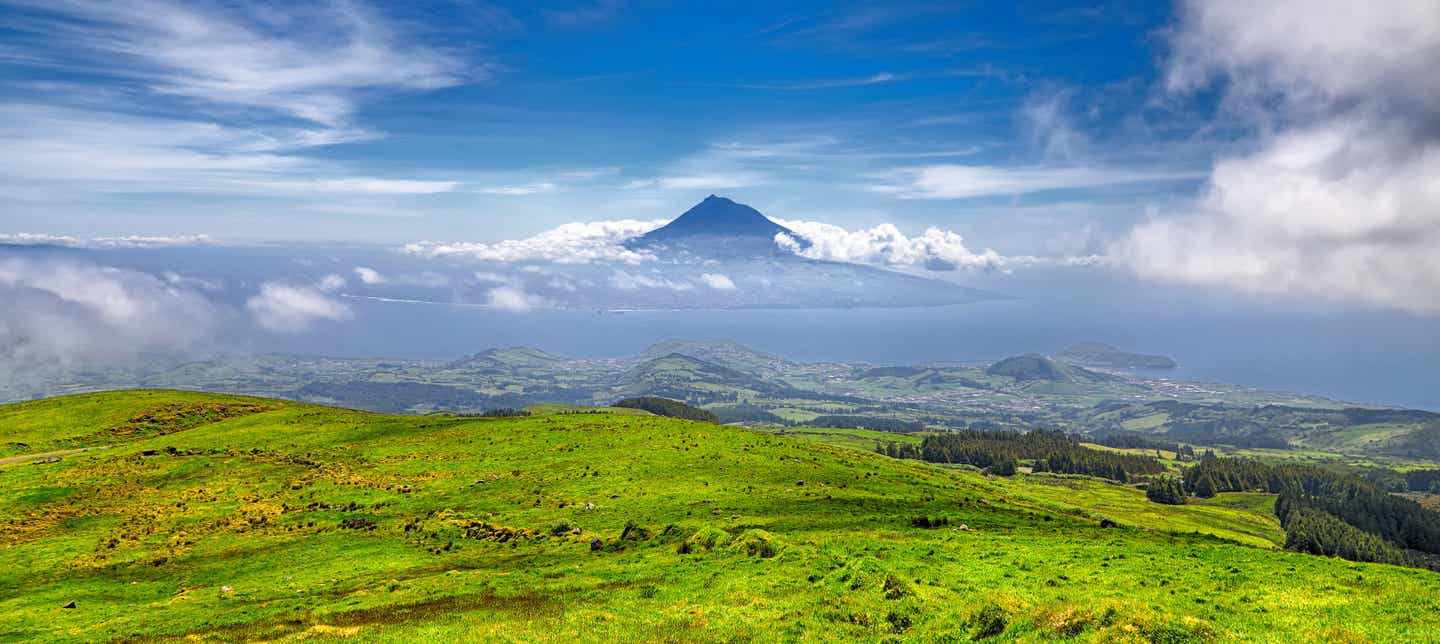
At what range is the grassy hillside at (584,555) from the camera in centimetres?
2098

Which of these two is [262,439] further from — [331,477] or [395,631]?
[395,631]

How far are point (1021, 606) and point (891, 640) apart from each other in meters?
5.07

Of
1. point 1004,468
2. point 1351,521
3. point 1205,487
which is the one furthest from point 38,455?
point 1205,487

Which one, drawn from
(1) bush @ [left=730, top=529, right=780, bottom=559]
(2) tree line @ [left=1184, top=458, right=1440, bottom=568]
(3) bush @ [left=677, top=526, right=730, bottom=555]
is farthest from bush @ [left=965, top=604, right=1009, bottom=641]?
(2) tree line @ [left=1184, top=458, right=1440, bottom=568]

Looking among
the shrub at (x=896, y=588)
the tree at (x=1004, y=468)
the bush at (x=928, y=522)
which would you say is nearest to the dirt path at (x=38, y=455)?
the shrub at (x=896, y=588)

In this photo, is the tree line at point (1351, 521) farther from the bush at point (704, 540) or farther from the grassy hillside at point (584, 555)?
the bush at point (704, 540)

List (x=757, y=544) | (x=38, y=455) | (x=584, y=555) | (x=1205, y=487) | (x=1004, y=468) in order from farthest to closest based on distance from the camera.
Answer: (x=1205, y=487) → (x=1004, y=468) → (x=38, y=455) → (x=584, y=555) → (x=757, y=544)

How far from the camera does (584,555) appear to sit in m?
33.3

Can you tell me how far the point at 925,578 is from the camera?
26500 mm

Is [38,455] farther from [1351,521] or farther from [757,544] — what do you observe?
[1351,521]

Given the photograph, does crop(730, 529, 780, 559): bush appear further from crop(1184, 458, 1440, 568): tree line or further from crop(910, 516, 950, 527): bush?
crop(1184, 458, 1440, 568): tree line

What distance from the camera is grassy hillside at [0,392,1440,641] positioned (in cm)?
2098

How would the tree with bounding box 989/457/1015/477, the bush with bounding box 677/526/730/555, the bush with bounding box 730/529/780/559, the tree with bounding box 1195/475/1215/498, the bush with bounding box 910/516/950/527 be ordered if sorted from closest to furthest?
the bush with bounding box 730/529/780/559
the bush with bounding box 677/526/730/555
the bush with bounding box 910/516/950/527
the tree with bounding box 989/457/1015/477
the tree with bounding box 1195/475/1215/498

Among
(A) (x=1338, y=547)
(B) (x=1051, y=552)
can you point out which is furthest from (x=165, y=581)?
(A) (x=1338, y=547)
